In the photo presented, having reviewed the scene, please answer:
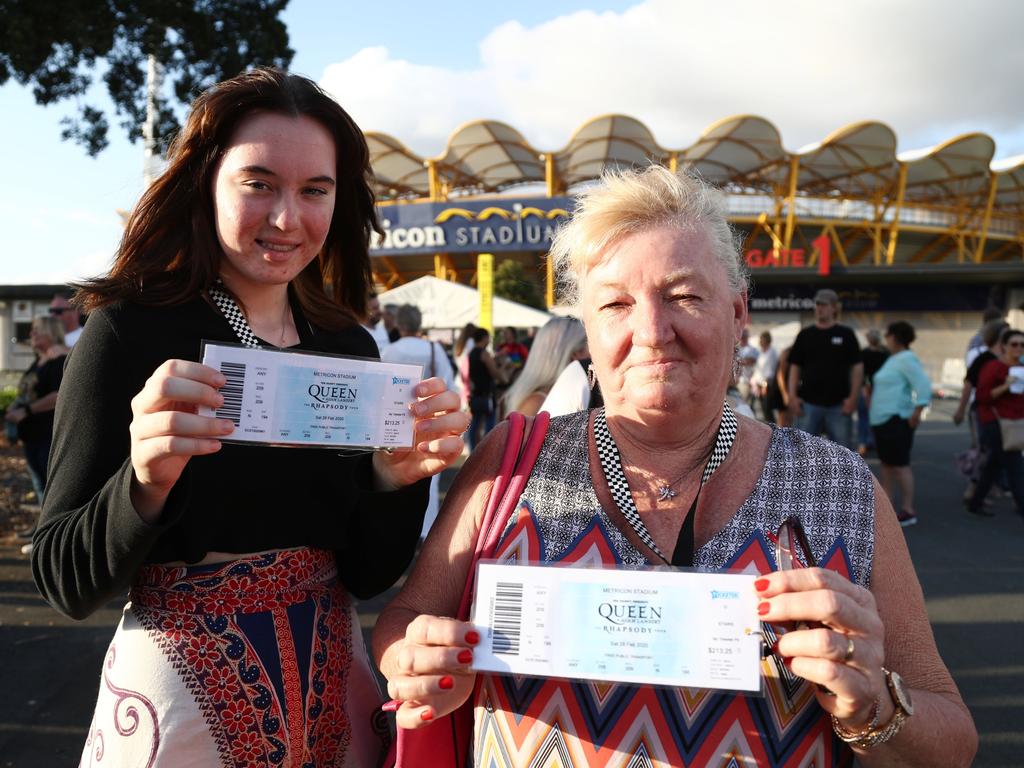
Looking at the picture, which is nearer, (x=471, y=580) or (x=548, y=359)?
(x=471, y=580)

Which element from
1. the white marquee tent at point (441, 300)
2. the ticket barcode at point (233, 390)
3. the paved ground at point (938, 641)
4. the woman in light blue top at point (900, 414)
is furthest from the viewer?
the white marquee tent at point (441, 300)

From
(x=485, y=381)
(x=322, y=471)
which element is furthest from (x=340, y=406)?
(x=485, y=381)

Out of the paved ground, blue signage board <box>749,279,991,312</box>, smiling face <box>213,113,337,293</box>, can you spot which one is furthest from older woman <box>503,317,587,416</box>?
blue signage board <box>749,279,991,312</box>

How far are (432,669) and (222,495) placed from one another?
0.54 m

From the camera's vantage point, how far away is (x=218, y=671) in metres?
1.47

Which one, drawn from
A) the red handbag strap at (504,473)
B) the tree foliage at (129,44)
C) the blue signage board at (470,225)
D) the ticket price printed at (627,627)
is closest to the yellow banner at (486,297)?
the tree foliage at (129,44)

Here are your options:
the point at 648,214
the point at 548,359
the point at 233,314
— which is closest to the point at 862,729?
the point at 648,214

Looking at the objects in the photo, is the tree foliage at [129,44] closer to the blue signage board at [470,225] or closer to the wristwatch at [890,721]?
the wristwatch at [890,721]

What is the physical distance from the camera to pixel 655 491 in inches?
65.1

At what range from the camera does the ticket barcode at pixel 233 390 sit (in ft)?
4.31

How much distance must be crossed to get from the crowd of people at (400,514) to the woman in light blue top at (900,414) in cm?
681

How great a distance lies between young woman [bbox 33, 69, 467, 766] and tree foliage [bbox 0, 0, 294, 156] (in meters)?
9.17

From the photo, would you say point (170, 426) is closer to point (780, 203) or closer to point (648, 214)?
point (648, 214)

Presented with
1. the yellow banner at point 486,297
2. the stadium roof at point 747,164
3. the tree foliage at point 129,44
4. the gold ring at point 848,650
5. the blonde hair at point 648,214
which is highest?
the stadium roof at point 747,164
